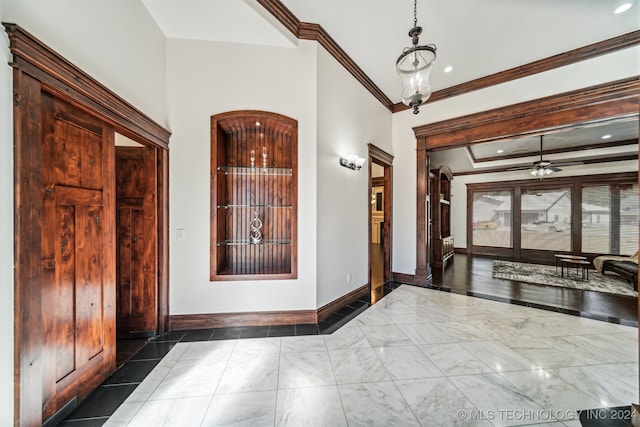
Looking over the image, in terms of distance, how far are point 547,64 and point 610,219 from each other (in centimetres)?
588

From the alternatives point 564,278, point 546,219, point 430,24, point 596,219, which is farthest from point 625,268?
point 430,24

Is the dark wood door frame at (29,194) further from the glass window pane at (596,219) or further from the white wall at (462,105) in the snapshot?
the glass window pane at (596,219)

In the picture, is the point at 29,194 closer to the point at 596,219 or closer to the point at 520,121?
the point at 520,121

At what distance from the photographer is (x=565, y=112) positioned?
341 centimetres

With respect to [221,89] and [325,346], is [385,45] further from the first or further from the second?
[325,346]

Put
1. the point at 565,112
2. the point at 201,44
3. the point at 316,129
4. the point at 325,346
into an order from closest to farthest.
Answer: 1. the point at 325,346
2. the point at 201,44
3. the point at 316,129
4. the point at 565,112

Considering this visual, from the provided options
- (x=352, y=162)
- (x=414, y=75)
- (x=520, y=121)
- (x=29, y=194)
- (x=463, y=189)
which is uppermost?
(x=520, y=121)

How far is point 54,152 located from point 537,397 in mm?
3837

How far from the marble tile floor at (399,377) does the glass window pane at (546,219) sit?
210 inches

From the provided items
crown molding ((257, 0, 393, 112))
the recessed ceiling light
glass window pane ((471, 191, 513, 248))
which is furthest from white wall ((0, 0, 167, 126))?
glass window pane ((471, 191, 513, 248))

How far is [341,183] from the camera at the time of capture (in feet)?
11.0

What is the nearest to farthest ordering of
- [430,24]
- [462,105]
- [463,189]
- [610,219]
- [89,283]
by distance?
1. [89,283]
2. [430,24]
3. [462,105]
4. [610,219]
5. [463,189]

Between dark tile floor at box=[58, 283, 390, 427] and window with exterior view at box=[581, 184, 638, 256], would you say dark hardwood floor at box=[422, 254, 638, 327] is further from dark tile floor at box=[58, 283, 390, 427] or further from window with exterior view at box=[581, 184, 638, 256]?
window with exterior view at box=[581, 184, 638, 256]

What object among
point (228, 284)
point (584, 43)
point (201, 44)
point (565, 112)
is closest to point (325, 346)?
point (228, 284)
